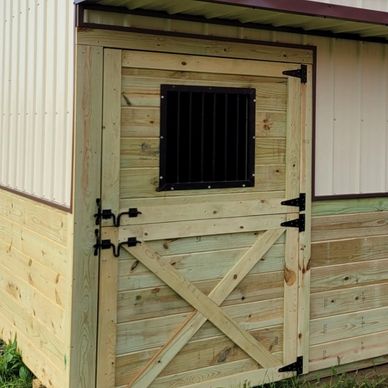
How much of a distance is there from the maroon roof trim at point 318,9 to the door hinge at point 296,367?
2343 millimetres

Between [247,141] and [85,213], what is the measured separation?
121 cm

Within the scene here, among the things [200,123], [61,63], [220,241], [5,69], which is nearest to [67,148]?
[61,63]

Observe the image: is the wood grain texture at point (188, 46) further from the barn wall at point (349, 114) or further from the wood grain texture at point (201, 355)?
the wood grain texture at point (201, 355)

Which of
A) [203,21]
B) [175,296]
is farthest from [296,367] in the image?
[203,21]

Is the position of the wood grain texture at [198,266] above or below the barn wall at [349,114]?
below

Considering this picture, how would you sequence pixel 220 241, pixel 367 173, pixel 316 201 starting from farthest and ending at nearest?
1. pixel 367 173
2. pixel 316 201
3. pixel 220 241

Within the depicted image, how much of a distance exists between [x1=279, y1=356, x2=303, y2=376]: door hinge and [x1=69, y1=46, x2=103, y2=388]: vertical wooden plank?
1434 mm

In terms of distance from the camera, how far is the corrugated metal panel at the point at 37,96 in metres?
4.03

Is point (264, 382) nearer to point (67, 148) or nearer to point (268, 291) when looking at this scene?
point (268, 291)

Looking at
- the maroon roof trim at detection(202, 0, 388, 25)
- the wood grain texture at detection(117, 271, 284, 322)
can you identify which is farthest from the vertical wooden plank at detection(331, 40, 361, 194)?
the wood grain texture at detection(117, 271, 284, 322)

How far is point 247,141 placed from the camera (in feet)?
14.5

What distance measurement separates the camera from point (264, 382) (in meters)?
4.57

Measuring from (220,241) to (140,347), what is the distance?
2.81 feet

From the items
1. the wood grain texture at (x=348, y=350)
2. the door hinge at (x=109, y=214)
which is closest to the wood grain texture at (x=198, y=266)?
the door hinge at (x=109, y=214)
